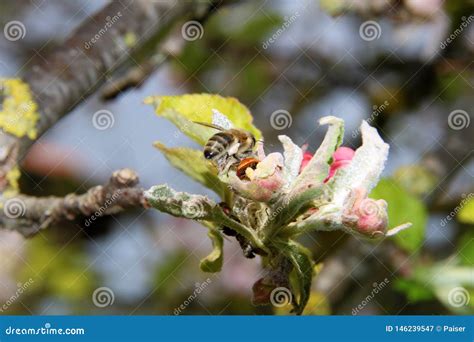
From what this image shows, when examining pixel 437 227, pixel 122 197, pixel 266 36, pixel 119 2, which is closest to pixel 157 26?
pixel 119 2

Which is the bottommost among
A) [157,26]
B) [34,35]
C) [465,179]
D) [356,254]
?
[34,35]

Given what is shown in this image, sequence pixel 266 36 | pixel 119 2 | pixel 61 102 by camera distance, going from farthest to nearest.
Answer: pixel 266 36
pixel 119 2
pixel 61 102

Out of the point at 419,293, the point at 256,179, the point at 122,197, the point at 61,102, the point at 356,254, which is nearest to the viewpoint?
the point at 256,179

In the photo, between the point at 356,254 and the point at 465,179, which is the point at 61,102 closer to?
the point at 356,254

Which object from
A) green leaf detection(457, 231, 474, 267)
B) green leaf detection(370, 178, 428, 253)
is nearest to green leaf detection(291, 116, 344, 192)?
green leaf detection(370, 178, 428, 253)

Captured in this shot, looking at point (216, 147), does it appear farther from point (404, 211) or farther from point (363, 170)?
point (404, 211)
